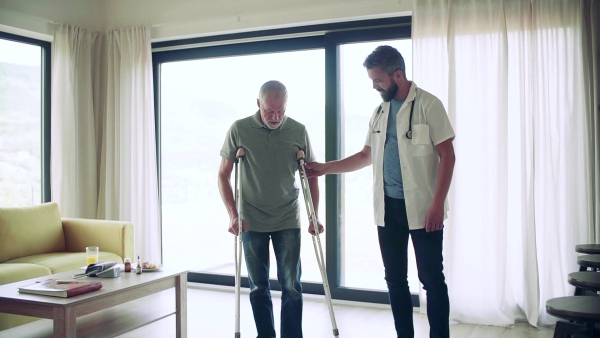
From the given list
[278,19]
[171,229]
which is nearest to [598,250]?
[278,19]

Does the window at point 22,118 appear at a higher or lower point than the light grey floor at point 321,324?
higher

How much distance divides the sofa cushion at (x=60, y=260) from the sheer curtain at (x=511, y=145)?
2.60 metres

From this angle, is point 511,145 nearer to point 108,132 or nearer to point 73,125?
point 108,132

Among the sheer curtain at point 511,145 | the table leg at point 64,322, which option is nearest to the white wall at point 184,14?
the sheer curtain at point 511,145

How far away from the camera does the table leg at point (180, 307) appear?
3531 millimetres

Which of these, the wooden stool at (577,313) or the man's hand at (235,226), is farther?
the man's hand at (235,226)

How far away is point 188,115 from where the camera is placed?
18.0ft

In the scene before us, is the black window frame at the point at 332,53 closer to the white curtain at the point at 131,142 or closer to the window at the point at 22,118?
the white curtain at the point at 131,142

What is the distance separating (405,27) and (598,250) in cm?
216

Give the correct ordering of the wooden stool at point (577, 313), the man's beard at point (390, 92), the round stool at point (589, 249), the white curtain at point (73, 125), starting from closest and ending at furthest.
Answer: the wooden stool at point (577, 313) → the man's beard at point (390, 92) → the round stool at point (589, 249) → the white curtain at point (73, 125)

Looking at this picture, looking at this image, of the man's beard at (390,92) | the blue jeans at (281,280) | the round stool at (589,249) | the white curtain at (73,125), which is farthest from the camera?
the white curtain at (73,125)

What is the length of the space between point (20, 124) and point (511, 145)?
4.13 m

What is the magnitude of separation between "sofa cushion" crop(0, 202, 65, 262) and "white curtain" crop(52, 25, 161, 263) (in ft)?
2.08

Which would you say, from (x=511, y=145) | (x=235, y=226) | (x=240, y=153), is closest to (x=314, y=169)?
(x=240, y=153)
